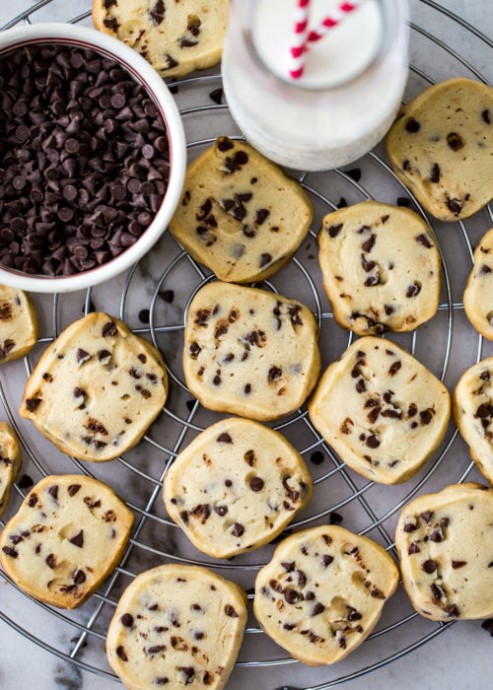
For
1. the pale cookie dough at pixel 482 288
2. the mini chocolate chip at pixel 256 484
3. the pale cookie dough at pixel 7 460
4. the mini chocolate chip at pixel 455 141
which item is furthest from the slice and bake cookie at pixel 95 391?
the mini chocolate chip at pixel 455 141

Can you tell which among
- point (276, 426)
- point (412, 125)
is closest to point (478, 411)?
point (276, 426)

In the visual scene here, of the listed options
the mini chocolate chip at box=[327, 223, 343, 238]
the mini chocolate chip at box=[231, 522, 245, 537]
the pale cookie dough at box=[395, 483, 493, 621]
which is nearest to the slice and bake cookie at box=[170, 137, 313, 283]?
the mini chocolate chip at box=[327, 223, 343, 238]

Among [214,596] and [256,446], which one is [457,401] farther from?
[214,596]

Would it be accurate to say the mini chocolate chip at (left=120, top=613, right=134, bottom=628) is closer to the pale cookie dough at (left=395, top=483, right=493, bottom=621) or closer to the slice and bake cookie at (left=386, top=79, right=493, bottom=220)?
the pale cookie dough at (left=395, top=483, right=493, bottom=621)

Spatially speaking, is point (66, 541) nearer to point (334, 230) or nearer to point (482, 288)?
point (334, 230)

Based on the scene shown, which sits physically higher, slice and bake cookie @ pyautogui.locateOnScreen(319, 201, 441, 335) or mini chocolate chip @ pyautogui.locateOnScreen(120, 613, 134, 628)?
slice and bake cookie @ pyautogui.locateOnScreen(319, 201, 441, 335)

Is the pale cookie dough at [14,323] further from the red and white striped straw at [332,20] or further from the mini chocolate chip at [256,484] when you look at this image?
the red and white striped straw at [332,20]
